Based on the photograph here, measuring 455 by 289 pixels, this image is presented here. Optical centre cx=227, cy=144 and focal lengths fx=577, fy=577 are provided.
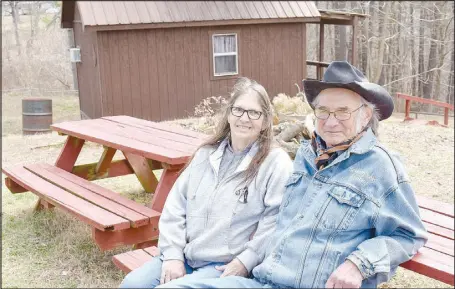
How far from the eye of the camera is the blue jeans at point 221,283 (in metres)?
2.35

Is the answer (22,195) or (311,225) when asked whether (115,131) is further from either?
(311,225)

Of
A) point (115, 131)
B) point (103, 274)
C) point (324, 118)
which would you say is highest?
point (324, 118)

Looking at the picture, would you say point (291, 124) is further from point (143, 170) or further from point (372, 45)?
point (372, 45)

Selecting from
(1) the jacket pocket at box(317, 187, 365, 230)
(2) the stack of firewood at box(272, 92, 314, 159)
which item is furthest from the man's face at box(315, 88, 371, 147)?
(2) the stack of firewood at box(272, 92, 314, 159)

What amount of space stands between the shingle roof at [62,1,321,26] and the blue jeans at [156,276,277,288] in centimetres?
863

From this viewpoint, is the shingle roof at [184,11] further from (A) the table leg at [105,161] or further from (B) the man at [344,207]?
(B) the man at [344,207]

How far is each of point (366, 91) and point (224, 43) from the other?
1026 cm

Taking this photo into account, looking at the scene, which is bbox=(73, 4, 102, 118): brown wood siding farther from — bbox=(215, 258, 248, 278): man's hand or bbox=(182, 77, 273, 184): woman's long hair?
bbox=(215, 258, 248, 278): man's hand

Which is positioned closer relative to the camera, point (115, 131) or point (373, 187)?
point (373, 187)

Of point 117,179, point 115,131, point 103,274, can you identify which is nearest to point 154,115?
point 117,179

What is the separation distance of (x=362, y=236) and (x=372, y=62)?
20911mm

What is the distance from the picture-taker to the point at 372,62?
22203mm

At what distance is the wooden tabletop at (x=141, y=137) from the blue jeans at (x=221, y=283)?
1.53m

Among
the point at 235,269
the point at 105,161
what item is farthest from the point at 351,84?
the point at 105,161
